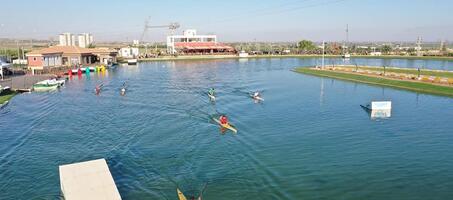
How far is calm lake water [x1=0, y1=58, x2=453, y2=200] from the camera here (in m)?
19.3

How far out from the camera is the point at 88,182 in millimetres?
16594

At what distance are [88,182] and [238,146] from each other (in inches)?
460

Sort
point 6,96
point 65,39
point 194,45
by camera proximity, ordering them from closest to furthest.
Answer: point 6,96 < point 194,45 < point 65,39

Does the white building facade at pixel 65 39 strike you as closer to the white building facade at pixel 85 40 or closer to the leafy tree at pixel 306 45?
the white building facade at pixel 85 40

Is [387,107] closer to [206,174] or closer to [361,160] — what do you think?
[361,160]

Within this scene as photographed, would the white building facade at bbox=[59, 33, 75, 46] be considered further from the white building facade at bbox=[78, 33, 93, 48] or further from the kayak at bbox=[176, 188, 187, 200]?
the kayak at bbox=[176, 188, 187, 200]

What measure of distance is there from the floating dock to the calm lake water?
1713mm

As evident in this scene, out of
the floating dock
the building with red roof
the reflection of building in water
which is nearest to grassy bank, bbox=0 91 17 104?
the floating dock

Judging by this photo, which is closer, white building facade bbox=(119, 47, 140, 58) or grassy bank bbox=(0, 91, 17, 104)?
grassy bank bbox=(0, 91, 17, 104)

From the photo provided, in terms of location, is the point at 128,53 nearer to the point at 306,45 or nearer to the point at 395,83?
the point at 306,45

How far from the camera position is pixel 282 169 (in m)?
21.6

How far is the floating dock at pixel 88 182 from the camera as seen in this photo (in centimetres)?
1541

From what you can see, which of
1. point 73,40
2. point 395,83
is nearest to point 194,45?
point 73,40

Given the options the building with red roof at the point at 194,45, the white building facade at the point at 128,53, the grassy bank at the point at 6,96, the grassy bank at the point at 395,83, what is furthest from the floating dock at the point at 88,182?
the building with red roof at the point at 194,45
